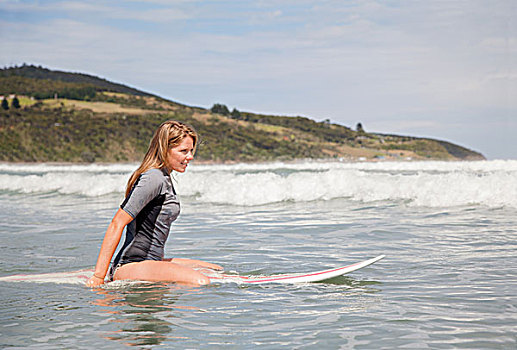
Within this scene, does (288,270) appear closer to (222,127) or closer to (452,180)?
(452,180)

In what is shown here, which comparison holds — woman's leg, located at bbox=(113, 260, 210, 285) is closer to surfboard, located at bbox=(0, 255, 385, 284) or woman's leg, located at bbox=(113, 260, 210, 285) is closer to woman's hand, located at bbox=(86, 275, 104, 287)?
woman's hand, located at bbox=(86, 275, 104, 287)

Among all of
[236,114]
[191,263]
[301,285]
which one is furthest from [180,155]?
[236,114]

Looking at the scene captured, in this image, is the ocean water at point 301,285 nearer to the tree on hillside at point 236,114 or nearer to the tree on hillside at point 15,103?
the tree on hillside at point 15,103

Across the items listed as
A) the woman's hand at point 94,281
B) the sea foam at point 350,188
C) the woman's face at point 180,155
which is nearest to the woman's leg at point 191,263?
the woman's hand at point 94,281

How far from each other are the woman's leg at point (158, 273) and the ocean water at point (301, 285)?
89 millimetres

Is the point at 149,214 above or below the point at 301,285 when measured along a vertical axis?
above

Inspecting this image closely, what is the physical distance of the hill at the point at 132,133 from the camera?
84812 mm

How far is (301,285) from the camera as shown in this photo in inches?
206

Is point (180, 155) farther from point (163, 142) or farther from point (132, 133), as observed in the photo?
point (132, 133)

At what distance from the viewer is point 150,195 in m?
4.69

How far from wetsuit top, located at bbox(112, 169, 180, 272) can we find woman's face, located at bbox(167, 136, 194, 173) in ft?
0.33

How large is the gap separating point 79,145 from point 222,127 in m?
28.2

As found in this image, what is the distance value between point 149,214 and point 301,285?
157 cm

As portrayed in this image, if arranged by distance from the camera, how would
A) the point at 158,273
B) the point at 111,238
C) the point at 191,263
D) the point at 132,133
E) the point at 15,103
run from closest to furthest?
the point at 111,238, the point at 158,273, the point at 191,263, the point at 132,133, the point at 15,103
